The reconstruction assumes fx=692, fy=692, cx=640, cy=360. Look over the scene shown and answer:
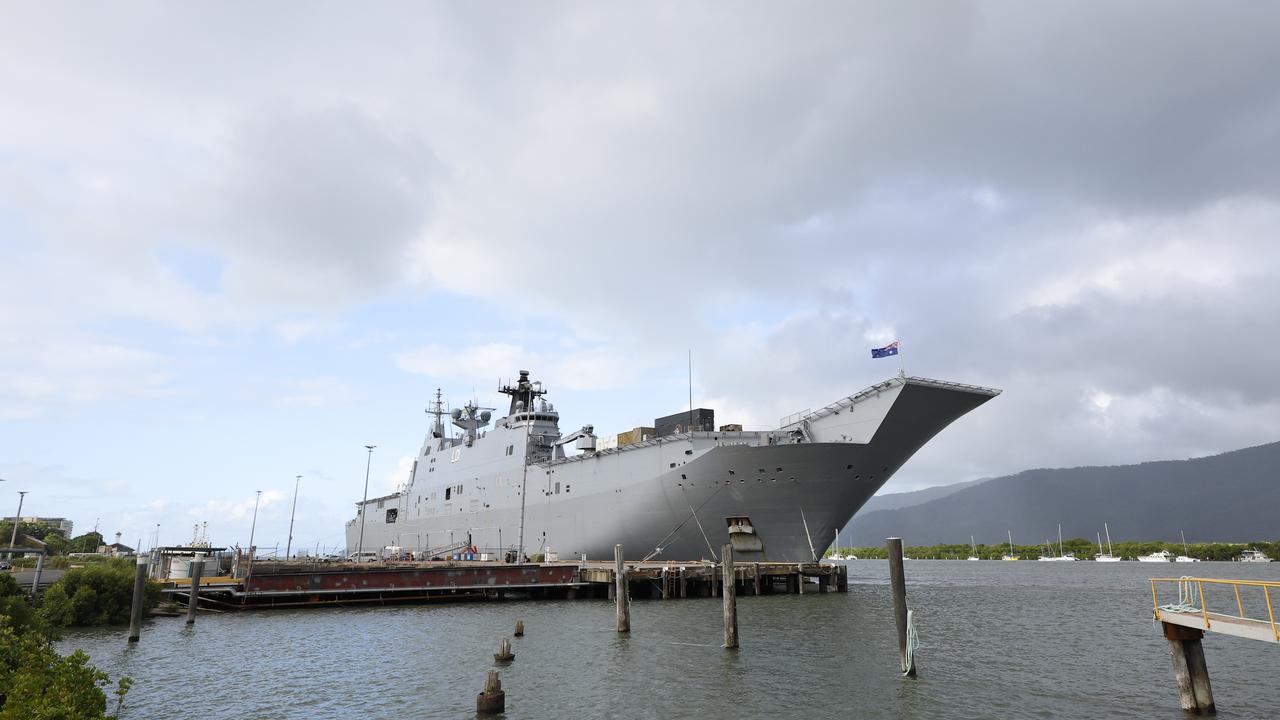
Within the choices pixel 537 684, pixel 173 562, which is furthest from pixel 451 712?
pixel 173 562

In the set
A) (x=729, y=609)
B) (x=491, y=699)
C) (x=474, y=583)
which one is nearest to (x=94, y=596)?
(x=474, y=583)

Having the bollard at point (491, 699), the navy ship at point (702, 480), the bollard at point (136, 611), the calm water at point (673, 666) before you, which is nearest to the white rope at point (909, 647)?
the calm water at point (673, 666)

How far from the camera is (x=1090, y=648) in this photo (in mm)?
19672

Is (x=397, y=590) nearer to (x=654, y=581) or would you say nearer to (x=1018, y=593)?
(x=654, y=581)

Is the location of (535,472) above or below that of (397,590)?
above

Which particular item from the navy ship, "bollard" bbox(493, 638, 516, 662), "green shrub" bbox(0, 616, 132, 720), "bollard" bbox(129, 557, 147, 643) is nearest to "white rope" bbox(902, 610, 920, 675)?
"bollard" bbox(493, 638, 516, 662)

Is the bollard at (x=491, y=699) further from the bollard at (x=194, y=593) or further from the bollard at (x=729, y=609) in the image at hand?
the bollard at (x=194, y=593)

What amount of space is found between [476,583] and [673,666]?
16.4 m

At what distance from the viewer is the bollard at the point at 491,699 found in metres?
12.7

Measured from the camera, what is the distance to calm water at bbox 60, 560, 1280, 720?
13359 mm

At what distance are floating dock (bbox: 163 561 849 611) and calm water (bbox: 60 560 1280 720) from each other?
1.40 metres

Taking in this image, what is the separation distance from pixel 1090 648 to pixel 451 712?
58.1 feet

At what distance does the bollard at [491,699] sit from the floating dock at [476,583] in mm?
17467

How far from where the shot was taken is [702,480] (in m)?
31.4
